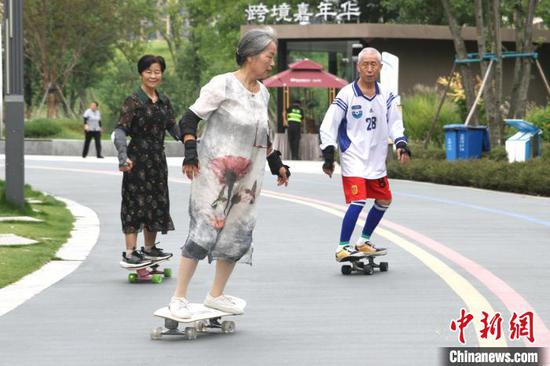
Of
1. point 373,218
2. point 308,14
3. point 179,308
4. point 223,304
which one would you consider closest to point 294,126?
point 308,14

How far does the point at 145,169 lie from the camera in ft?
40.0

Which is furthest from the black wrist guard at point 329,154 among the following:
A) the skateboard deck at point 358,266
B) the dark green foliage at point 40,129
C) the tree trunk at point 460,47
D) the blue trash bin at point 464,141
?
the dark green foliage at point 40,129

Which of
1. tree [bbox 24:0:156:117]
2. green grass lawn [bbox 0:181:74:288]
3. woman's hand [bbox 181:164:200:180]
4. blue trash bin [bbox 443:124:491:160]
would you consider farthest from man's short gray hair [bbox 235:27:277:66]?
tree [bbox 24:0:156:117]

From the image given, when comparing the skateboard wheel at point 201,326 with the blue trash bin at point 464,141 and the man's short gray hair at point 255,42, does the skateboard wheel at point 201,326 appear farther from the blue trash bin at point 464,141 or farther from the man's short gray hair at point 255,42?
the blue trash bin at point 464,141

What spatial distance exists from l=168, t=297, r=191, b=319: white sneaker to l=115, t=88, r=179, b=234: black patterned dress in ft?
10.9

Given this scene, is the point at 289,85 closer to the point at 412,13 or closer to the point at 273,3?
the point at 412,13

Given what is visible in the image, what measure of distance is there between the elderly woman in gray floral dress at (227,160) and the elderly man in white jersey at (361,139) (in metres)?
3.74

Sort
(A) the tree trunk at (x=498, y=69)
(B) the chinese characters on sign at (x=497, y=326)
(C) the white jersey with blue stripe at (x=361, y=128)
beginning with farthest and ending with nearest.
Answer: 1. (A) the tree trunk at (x=498, y=69)
2. (C) the white jersey with blue stripe at (x=361, y=128)
3. (B) the chinese characters on sign at (x=497, y=326)

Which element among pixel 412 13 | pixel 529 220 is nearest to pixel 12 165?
pixel 529 220

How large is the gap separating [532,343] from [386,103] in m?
4.87

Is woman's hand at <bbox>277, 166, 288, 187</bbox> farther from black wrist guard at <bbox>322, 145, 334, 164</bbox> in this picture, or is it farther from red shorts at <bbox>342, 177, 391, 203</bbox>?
red shorts at <bbox>342, 177, 391, 203</bbox>

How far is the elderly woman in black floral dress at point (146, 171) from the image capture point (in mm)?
12094

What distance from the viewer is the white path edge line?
1073 centimetres

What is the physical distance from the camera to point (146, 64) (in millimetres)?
11836
